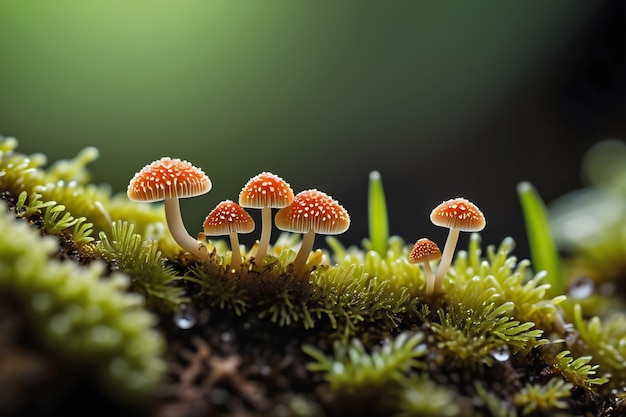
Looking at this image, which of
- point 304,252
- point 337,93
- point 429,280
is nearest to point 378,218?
point 429,280

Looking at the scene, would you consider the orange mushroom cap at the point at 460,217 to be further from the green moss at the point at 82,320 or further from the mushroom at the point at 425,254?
the green moss at the point at 82,320

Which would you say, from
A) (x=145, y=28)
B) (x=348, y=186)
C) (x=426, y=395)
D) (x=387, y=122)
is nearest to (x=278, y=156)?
(x=348, y=186)

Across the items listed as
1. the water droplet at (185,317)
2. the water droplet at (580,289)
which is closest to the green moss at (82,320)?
the water droplet at (185,317)

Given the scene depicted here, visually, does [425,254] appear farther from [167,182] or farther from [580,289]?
[580,289]

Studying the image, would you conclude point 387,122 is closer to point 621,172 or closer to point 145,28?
point 621,172

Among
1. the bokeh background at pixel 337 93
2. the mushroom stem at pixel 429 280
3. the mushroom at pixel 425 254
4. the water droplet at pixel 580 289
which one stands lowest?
the mushroom stem at pixel 429 280

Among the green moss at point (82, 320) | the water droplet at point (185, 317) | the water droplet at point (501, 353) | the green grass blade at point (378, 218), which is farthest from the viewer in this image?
the green grass blade at point (378, 218)
